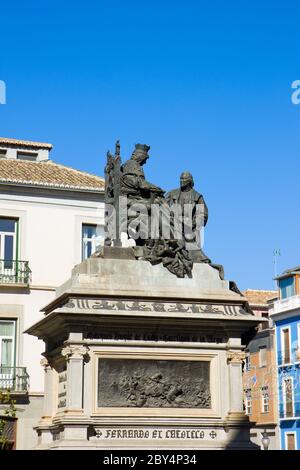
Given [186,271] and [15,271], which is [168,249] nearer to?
[186,271]

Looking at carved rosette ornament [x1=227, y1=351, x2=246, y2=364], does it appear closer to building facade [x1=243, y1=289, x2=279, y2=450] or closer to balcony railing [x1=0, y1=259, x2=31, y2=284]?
balcony railing [x1=0, y1=259, x2=31, y2=284]

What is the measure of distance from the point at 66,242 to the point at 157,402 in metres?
21.3

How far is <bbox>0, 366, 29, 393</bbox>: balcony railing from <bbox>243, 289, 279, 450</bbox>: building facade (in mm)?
29153

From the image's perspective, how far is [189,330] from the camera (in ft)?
60.1

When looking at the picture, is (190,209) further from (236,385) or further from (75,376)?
(75,376)

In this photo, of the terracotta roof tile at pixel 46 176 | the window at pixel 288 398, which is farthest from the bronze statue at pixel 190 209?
the window at pixel 288 398

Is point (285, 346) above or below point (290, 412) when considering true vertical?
above

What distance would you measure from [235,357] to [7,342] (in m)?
19.2

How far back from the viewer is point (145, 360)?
Result: 18.0m

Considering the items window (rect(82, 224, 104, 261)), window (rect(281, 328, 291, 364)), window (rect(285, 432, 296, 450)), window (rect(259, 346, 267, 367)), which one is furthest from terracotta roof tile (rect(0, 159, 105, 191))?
window (rect(259, 346, 267, 367))

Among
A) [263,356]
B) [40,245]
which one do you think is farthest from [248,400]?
[40,245]

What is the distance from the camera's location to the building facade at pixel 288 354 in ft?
199
